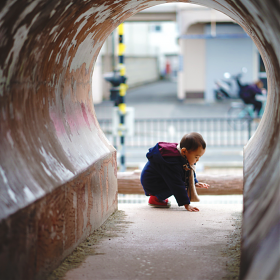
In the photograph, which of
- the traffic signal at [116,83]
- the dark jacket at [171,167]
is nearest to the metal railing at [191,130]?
the traffic signal at [116,83]

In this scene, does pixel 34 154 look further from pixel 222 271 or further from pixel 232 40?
pixel 232 40

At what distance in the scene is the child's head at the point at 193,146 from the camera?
4258mm

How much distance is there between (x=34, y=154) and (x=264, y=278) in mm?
1596

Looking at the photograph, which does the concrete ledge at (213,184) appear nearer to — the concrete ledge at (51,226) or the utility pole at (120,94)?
the concrete ledge at (51,226)

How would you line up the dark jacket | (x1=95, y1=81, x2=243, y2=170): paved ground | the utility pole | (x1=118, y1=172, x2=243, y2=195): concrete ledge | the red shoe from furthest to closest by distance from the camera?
(x1=95, y1=81, x2=243, y2=170): paved ground, the utility pole, (x1=118, y1=172, x2=243, y2=195): concrete ledge, the red shoe, the dark jacket

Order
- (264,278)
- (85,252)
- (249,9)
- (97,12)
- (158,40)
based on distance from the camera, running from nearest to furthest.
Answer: (264,278)
(249,9)
(85,252)
(97,12)
(158,40)

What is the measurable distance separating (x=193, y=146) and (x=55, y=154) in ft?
5.39

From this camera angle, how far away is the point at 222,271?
9.28 feet

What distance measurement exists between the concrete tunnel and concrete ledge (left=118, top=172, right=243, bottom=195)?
2.23 meters

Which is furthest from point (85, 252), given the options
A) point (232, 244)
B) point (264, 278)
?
point (264, 278)

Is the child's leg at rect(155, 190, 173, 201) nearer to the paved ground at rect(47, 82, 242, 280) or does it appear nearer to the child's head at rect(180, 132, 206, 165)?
A: the paved ground at rect(47, 82, 242, 280)

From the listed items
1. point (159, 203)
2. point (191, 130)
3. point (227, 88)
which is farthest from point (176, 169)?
point (227, 88)

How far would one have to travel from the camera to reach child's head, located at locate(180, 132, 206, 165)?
14.0 feet

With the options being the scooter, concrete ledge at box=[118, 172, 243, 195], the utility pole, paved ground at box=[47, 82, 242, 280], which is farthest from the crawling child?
the scooter
